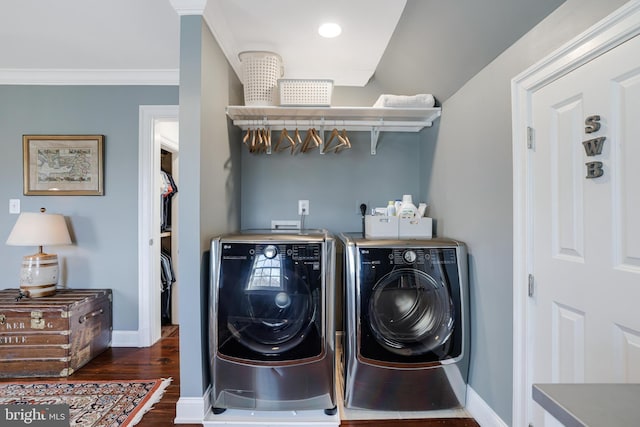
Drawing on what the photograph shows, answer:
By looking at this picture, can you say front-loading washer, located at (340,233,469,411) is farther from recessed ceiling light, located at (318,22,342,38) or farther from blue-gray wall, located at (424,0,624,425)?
recessed ceiling light, located at (318,22,342,38)

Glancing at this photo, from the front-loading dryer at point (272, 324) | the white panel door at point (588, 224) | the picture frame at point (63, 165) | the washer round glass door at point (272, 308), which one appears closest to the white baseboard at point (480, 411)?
→ the white panel door at point (588, 224)

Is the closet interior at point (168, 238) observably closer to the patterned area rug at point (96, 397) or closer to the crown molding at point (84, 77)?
the crown molding at point (84, 77)

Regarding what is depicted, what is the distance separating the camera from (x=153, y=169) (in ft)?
8.84

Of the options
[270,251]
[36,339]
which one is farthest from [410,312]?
[36,339]

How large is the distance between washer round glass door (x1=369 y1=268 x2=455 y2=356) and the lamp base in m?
2.52

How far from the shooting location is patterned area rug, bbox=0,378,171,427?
170cm

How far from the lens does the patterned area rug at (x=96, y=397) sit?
1704mm

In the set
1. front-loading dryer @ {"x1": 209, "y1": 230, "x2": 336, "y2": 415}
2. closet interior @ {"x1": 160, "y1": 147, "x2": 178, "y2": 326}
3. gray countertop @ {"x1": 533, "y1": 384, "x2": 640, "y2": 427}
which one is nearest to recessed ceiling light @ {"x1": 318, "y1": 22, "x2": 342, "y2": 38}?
front-loading dryer @ {"x1": 209, "y1": 230, "x2": 336, "y2": 415}

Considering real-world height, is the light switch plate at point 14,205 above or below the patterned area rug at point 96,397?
above

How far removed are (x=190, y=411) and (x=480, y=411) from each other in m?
1.62

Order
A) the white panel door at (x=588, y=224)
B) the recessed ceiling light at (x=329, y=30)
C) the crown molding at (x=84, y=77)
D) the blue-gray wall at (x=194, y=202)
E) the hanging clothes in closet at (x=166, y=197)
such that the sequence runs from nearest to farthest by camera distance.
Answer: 1. the white panel door at (x=588, y=224)
2. the blue-gray wall at (x=194, y=202)
3. the recessed ceiling light at (x=329, y=30)
4. the crown molding at (x=84, y=77)
5. the hanging clothes in closet at (x=166, y=197)

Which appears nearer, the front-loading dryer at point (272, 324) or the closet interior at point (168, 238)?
the front-loading dryer at point (272, 324)

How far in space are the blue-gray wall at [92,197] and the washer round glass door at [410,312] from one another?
219cm

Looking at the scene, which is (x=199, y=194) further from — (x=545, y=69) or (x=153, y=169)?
(x=545, y=69)
